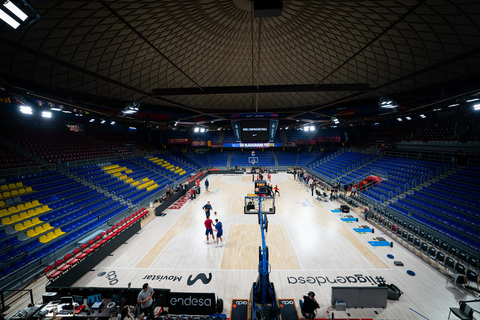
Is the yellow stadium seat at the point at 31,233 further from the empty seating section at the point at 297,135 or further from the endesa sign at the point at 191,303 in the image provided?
the empty seating section at the point at 297,135

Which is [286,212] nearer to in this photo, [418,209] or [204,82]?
[418,209]

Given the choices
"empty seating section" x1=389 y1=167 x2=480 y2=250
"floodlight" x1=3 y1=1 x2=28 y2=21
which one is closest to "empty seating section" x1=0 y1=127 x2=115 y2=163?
"floodlight" x1=3 y1=1 x2=28 y2=21

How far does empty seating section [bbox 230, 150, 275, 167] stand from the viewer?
133 ft

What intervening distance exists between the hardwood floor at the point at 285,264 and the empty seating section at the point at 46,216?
2723 millimetres

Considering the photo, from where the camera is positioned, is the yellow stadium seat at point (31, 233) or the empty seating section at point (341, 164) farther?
the empty seating section at point (341, 164)

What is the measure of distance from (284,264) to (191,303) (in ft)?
15.4

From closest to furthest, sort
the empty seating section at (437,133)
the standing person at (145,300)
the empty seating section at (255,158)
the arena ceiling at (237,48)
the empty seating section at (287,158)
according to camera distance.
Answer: the standing person at (145,300) < the arena ceiling at (237,48) < the empty seating section at (437,133) < the empty seating section at (287,158) < the empty seating section at (255,158)

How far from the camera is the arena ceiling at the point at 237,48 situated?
8273mm

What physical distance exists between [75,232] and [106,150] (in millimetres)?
15222

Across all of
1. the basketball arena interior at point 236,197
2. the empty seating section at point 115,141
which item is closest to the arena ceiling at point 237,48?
the basketball arena interior at point 236,197

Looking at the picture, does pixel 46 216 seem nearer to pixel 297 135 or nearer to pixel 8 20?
pixel 8 20

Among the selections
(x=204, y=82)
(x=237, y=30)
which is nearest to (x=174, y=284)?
(x=237, y=30)

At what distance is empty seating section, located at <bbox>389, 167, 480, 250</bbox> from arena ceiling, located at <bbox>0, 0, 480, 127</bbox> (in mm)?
5907

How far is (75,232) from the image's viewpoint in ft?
35.2
